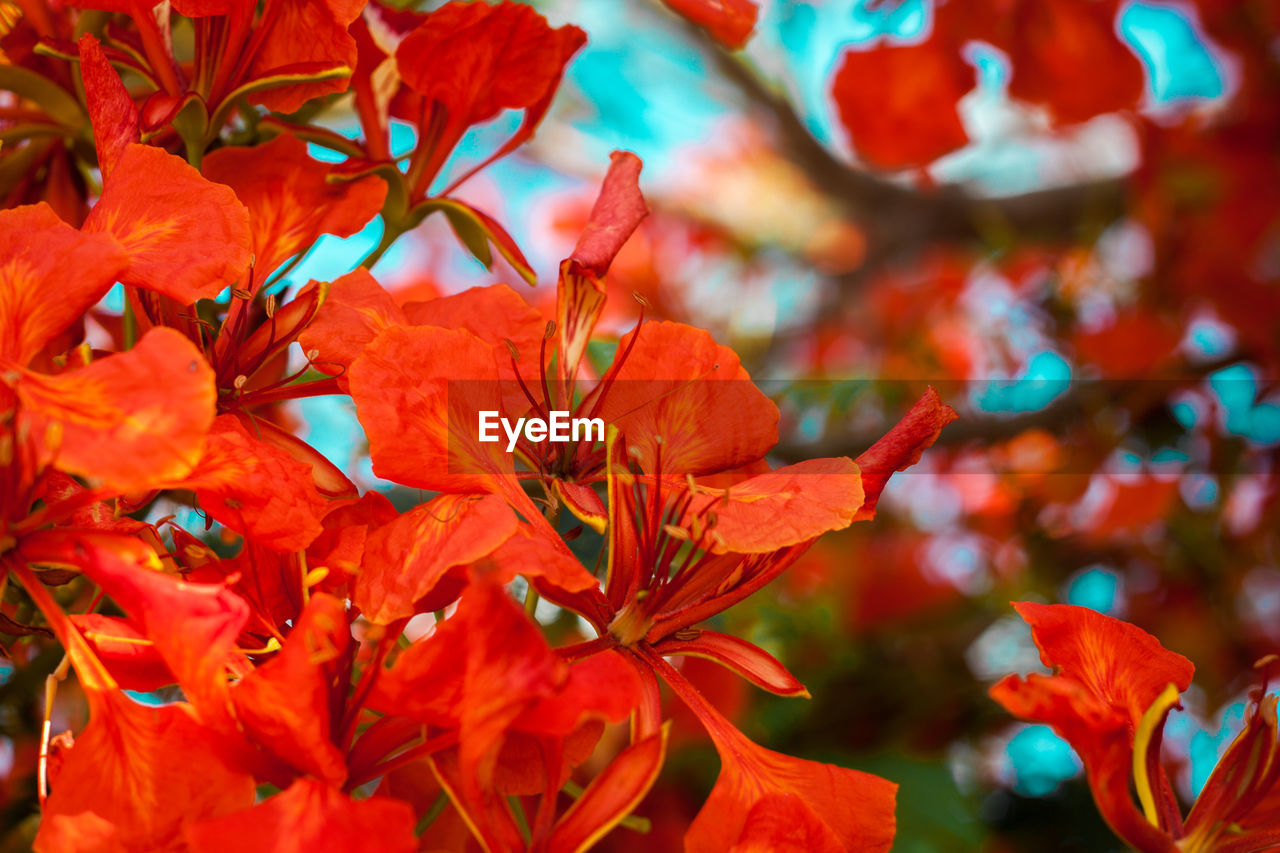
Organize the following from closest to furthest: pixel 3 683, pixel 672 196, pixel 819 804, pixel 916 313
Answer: pixel 819 804
pixel 3 683
pixel 916 313
pixel 672 196

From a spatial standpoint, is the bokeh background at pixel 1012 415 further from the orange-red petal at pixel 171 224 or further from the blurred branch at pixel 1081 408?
the orange-red petal at pixel 171 224

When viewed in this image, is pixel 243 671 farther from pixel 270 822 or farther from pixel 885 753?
pixel 885 753

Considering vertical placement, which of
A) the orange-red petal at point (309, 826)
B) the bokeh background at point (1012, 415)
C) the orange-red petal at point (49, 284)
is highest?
the orange-red petal at point (49, 284)

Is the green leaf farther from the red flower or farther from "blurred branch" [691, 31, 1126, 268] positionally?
"blurred branch" [691, 31, 1126, 268]

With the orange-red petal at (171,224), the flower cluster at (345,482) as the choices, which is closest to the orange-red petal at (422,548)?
the flower cluster at (345,482)

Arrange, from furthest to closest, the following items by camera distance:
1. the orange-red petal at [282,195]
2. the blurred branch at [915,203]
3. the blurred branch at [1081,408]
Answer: the blurred branch at [915,203], the blurred branch at [1081,408], the orange-red petal at [282,195]

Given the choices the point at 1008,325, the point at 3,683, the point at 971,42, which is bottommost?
the point at 1008,325

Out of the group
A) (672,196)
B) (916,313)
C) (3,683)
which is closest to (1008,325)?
(916,313)

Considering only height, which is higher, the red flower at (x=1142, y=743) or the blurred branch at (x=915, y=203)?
the red flower at (x=1142, y=743)

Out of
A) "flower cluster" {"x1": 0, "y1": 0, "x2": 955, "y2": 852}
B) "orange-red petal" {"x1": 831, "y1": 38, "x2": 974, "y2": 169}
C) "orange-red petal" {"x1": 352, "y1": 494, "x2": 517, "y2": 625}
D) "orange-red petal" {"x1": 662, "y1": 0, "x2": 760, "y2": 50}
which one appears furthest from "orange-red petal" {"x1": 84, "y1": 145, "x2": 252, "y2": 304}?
"orange-red petal" {"x1": 831, "y1": 38, "x2": 974, "y2": 169}
